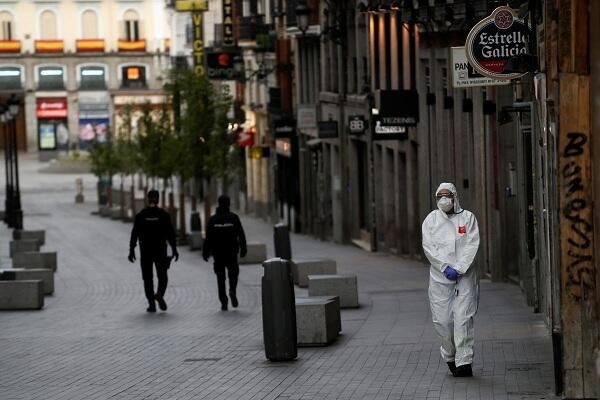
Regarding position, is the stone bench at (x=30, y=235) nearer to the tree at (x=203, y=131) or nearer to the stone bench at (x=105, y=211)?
the tree at (x=203, y=131)

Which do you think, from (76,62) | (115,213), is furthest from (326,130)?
(76,62)

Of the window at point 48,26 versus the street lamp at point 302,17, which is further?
the window at point 48,26

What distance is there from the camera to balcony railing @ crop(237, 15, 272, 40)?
6375 cm

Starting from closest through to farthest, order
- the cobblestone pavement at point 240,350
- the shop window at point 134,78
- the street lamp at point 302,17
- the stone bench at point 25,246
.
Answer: the cobblestone pavement at point 240,350
the stone bench at point 25,246
the street lamp at point 302,17
the shop window at point 134,78

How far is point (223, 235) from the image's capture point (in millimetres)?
25312

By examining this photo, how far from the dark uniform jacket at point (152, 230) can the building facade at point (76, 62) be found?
9346 cm

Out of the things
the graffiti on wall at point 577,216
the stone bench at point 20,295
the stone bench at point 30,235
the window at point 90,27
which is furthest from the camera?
the window at point 90,27

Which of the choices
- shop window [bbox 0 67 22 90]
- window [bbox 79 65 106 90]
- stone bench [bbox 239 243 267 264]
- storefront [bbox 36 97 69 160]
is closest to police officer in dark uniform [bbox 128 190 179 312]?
stone bench [bbox 239 243 267 264]

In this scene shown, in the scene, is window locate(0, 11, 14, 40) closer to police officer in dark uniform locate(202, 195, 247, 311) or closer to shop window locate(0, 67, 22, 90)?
shop window locate(0, 67, 22, 90)

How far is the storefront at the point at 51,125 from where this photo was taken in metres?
120

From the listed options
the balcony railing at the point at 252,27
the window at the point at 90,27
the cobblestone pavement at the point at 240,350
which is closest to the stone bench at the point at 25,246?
the cobblestone pavement at the point at 240,350

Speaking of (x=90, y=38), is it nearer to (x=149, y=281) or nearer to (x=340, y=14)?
(x=340, y=14)

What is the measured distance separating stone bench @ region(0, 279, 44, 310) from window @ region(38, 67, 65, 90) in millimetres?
94362

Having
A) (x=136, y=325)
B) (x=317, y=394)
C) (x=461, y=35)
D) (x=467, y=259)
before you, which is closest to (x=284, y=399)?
(x=317, y=394)
